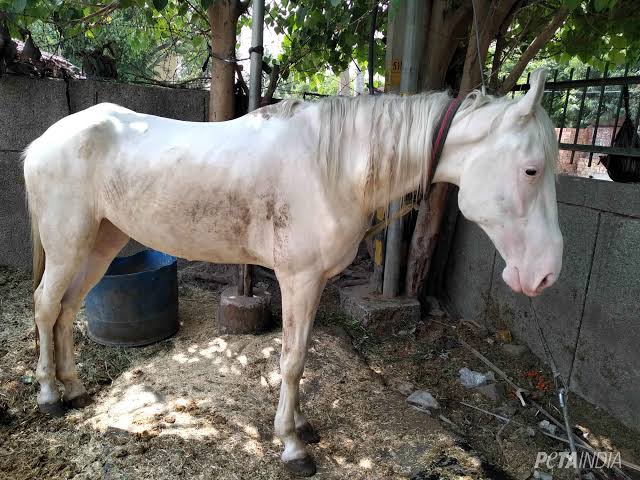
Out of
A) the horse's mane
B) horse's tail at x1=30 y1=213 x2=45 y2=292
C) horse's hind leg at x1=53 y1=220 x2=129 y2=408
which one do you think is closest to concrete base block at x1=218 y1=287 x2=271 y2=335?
horse's hind leg at x1=53 y1=220 x2=129 y2=408

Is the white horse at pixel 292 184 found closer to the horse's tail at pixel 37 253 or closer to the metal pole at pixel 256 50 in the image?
the horse's tail at pixel 37 253

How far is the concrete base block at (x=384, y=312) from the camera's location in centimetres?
396

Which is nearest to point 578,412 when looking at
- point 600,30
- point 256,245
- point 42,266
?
point 256,245

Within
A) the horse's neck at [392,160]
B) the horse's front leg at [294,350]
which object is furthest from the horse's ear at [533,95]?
the horse's front leg at [294,350]

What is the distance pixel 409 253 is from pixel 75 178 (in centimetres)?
295

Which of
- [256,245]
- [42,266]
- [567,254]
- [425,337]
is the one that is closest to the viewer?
[256,245]

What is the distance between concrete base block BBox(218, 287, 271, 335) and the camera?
3.59 meters

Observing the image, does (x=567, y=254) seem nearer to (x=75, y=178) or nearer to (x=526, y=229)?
(x=526, y=229)

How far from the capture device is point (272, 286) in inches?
188

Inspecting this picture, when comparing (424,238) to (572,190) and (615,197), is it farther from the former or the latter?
(615,197)

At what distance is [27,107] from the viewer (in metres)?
4.34

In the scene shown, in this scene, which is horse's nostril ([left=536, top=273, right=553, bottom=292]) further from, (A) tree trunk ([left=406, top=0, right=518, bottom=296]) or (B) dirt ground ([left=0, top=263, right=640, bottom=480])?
(A) tree trunk ([left=406, top=0, right=518, bottom=296])

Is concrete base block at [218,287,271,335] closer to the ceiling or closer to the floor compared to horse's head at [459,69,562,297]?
closer to the floor

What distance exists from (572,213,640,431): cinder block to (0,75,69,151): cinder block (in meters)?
4.88
